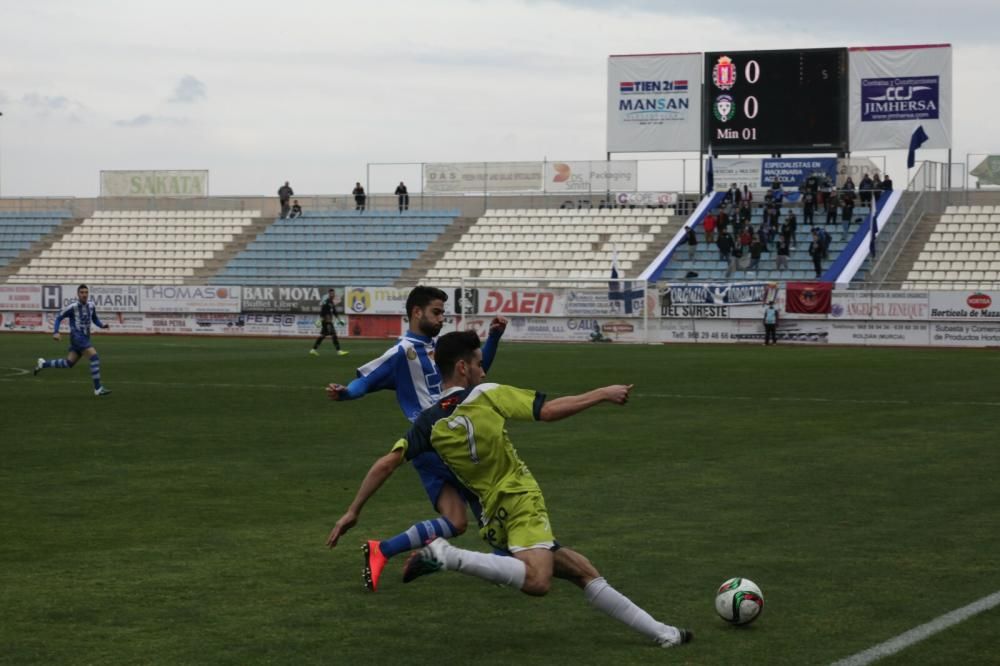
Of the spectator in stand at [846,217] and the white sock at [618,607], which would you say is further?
the spectator in stand at [846,217]

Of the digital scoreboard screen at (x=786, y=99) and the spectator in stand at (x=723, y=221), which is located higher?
the digital scoreboard screen at (x=786, y=99)

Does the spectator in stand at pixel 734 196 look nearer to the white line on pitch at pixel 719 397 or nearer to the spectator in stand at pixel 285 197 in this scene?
the spectator in stand at pixel 285 197

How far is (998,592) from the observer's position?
909 cm

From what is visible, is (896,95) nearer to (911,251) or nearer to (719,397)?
(911,251)

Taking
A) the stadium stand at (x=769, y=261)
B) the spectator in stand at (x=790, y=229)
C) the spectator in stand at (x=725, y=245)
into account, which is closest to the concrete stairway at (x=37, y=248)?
the stadium stand at (x=769, y=261)

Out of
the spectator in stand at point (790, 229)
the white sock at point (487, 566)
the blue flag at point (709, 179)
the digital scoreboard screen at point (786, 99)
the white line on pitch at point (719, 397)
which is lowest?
the white line on pitch at point (719, 397)

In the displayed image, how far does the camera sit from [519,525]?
7758 millimetres

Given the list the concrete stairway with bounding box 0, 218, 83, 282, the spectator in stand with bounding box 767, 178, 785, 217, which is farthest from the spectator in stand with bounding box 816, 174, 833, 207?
the concrete stairway with bounding box 0, 218, 83, 282

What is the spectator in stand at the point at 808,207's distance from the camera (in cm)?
5659

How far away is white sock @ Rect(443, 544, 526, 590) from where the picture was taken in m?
7.36

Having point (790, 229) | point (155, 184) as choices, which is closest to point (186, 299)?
point (155, 184)

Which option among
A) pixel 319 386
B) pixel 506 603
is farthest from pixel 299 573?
pixel 319 386

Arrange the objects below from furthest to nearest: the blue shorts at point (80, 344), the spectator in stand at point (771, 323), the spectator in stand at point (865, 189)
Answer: the spectator in stand at point (865, 189), the spectator in stand at point (771, 323), the blue shorts at point (80, 344)

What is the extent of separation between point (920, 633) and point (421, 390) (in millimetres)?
3893
